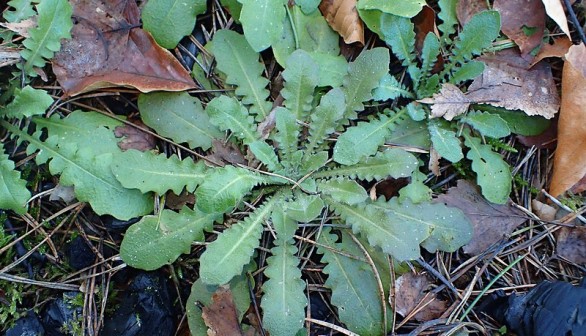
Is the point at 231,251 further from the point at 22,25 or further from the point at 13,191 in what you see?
the point at 22,25

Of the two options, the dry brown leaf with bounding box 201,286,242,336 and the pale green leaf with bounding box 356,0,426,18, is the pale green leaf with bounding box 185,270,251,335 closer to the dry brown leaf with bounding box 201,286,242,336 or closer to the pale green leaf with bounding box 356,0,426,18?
the dry brown leaf with bounding box 201,286,242,336

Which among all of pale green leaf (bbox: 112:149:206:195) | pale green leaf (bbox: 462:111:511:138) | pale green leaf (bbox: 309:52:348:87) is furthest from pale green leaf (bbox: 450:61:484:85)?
pale green leaf (bbox: 112:149:206:195)

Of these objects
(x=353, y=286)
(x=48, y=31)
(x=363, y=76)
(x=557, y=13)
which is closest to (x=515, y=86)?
(x=557, y=13)

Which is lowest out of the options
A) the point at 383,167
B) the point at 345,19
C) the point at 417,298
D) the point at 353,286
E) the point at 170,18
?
the point at 417,298

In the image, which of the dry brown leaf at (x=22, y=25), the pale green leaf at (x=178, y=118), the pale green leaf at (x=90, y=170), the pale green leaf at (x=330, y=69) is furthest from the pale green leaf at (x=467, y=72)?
the dry brown leaf at (x=22, y=25)

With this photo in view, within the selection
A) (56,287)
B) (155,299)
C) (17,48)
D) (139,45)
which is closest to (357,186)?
(155,299)

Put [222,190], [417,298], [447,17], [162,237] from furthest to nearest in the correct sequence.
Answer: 1. [447,17]
2. [417,298]
3. [162,237]
4. [222,190]

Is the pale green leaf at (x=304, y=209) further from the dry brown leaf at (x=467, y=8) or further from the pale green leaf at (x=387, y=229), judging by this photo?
the dry brown leaf at (x=467, y=8)
